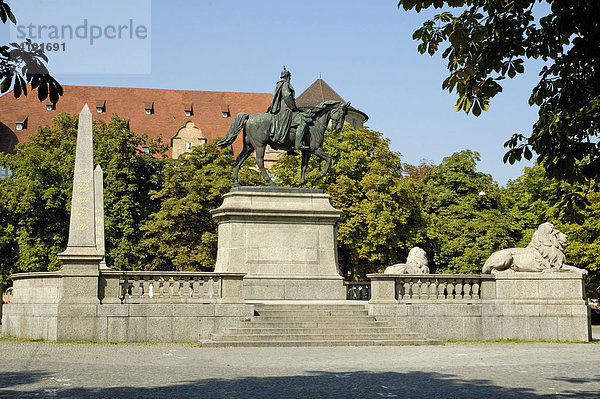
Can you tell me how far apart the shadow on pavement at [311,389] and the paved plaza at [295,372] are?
0.01 meters

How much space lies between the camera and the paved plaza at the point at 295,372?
405 inches

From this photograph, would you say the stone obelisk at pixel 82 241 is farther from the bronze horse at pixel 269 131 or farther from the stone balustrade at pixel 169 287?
the bronze horse at pixel 269 131

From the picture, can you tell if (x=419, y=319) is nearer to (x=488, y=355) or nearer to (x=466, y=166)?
(x=488, y=355)

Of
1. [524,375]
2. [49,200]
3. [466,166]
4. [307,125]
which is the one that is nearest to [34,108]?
[49,200]

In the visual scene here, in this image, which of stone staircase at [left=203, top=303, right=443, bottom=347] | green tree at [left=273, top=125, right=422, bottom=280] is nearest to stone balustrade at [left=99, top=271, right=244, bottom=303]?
stone staircase at [left=203, top=303, right=443, bottom=347]

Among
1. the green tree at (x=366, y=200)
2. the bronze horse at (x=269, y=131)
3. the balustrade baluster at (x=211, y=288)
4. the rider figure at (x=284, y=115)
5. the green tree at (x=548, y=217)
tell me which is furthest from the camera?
the green tree at (x=366, y=200)

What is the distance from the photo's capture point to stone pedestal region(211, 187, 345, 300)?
22.8m

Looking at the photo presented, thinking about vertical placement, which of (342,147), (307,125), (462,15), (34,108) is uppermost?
(34,108)

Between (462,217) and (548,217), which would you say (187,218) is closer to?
(462,217)

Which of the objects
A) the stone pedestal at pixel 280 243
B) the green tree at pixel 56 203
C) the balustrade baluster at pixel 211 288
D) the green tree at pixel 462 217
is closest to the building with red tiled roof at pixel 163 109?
the green tree at pixel 462 217

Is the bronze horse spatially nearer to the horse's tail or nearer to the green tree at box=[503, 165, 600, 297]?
the horse's tail

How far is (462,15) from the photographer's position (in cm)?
837

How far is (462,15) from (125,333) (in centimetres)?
1309

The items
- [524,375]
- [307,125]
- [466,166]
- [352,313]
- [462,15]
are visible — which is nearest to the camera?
[462,15]
